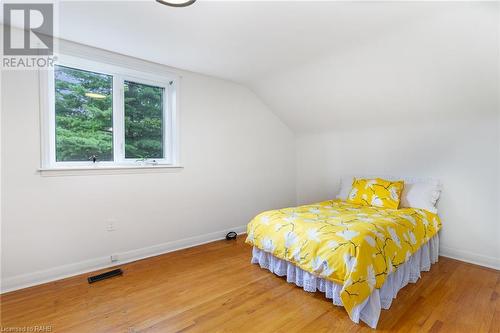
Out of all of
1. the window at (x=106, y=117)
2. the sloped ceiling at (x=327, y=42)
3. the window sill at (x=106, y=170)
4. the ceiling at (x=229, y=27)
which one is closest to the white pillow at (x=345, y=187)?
the sloped ceiling at (x=327, y=42)

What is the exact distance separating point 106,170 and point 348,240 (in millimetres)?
2413

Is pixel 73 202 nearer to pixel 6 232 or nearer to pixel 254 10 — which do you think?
pixel 6 232

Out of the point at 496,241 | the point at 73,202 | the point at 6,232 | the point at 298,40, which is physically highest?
the point at 298,40

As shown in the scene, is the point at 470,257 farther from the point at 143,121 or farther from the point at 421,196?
the point at 143,121

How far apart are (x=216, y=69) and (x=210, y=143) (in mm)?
955

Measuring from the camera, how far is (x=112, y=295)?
2090 mm

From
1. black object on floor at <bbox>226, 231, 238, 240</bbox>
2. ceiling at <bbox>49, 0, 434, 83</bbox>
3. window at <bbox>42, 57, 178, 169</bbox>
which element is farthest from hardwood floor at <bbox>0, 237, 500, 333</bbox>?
ceiling at <bbox>49, 0, 434, 83</bbox>

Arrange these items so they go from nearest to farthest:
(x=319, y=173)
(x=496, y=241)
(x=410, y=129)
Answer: (x=496, y=241) → (x=410, y=129) → (x=319, y=173)

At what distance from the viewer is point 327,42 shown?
7.73 feet

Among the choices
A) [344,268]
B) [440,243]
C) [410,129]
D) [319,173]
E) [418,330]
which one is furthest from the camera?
[319,173]

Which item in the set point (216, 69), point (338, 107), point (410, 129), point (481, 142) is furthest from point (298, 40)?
point (481, 142)

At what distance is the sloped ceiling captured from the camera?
1.86 metres

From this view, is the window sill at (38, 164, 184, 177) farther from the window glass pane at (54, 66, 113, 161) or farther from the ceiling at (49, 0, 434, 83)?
the ceiling at (49, 0, 434, 83)

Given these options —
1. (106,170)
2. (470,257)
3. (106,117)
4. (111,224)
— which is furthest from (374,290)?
(106,117)
